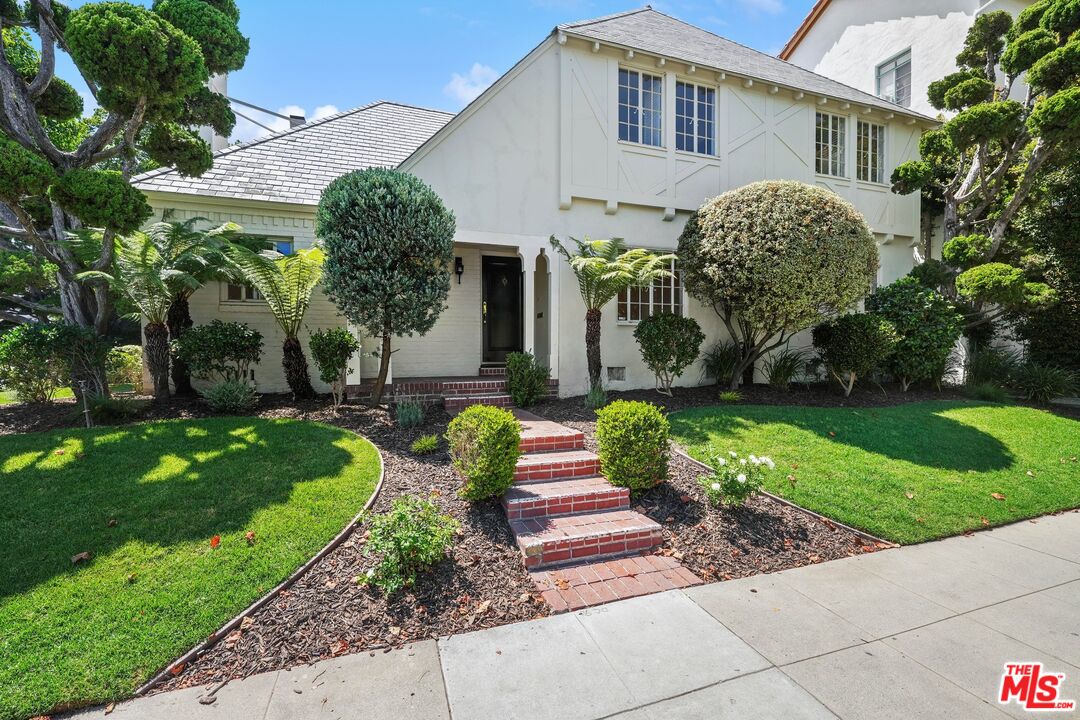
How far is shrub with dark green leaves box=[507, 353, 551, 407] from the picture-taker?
25.0ft

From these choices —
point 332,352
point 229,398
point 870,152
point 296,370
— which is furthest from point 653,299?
point 229,398

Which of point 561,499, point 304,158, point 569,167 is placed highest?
point 304,158

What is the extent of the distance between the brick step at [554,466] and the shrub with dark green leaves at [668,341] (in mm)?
3265

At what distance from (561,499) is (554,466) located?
1.91ft

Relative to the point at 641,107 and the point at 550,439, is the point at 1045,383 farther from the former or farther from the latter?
the point at 550,439

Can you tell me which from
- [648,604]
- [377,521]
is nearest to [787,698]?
[648,604]

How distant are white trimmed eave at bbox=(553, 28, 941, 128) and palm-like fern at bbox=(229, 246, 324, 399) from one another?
19.6 ft

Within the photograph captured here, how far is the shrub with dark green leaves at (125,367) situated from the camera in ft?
30.0

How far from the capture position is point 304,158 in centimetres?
898

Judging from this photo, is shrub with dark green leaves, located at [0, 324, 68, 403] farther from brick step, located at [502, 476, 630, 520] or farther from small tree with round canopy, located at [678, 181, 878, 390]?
small tree with round canopy, located at [678, 181, 878, 390]

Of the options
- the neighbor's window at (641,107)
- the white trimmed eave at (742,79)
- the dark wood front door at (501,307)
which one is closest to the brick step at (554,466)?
the dark wood front door at (501,307)

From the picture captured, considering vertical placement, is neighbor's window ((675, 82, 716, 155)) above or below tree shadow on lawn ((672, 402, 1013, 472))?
above

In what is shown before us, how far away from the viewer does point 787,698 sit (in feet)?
8.31

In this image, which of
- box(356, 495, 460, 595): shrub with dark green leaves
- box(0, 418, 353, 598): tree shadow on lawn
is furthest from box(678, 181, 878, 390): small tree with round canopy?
box(0, 418, 353, 598): tree shadow on lawn
